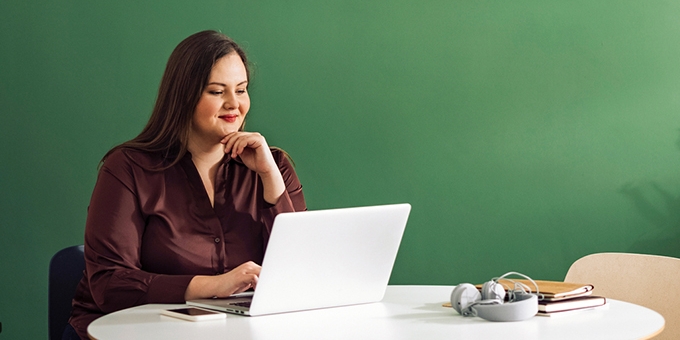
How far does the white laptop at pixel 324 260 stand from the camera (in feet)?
4.54

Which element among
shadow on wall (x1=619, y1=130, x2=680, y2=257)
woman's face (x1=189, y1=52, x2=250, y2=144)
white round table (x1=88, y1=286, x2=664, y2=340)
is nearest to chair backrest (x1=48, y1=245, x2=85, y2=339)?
woman's face (x1=189, y1=52, x2=250, y2=144)

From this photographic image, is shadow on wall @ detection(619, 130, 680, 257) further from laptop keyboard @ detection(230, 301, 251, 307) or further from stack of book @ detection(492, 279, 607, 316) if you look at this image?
laptop keyboard @ detection(230, 301, 251, 307)

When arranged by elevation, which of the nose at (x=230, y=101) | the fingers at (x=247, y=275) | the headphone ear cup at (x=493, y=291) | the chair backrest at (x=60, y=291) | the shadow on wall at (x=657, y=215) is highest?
the nose at (x=230, y=101)

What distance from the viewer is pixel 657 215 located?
2934 mm

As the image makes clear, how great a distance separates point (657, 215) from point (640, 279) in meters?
1.05

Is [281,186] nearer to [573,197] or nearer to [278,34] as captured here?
[278,34]

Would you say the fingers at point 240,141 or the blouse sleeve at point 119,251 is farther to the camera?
the fingers at point 240,141

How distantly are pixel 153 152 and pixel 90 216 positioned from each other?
0.28 metres

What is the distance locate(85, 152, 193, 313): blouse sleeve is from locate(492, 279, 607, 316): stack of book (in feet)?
2.43

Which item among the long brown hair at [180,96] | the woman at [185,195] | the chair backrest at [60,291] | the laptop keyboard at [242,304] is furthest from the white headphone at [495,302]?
the chair backrest at [60,291]

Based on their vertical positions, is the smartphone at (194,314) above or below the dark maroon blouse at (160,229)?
below

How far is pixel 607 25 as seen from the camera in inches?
117

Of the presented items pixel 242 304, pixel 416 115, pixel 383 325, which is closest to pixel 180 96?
pixel 242 304

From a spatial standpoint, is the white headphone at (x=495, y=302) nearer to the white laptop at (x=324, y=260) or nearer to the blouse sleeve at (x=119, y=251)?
the white laptop at (x=324, y=260)
